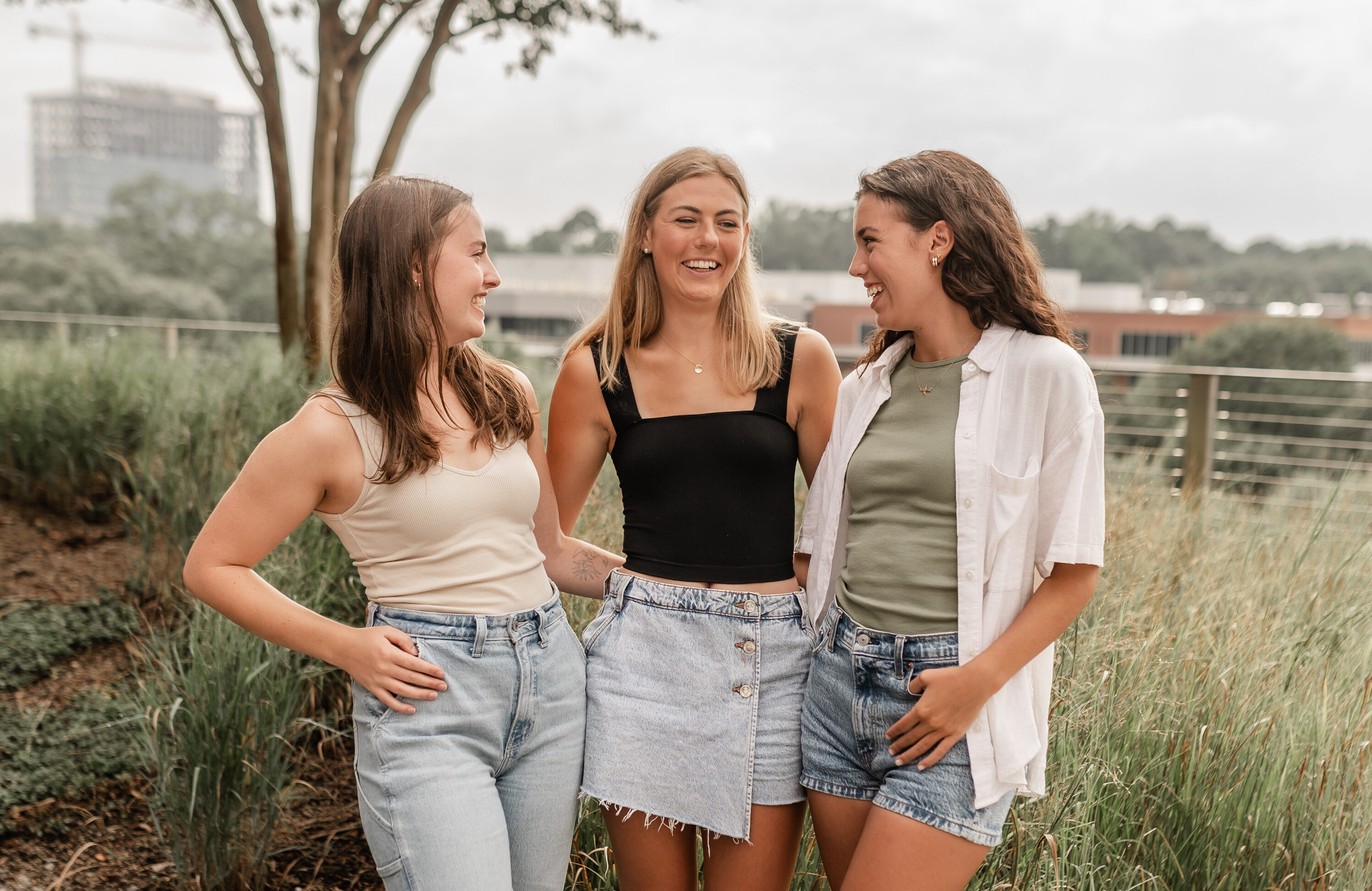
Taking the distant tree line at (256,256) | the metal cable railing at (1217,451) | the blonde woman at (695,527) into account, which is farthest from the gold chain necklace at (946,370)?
the distant tree line at (256,256)

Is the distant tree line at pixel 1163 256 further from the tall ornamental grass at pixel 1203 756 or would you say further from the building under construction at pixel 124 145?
the tall ornamental grass at pixel 1203 756

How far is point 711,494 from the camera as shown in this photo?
76.9 inches

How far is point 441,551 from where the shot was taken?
1637mm

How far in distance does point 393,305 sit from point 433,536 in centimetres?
41

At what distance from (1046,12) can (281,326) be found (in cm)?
15915

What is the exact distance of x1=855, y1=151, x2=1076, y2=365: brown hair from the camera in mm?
1640

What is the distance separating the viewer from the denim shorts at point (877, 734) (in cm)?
156

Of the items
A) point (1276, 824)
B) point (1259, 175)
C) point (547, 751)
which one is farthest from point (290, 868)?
point (1259, 175)

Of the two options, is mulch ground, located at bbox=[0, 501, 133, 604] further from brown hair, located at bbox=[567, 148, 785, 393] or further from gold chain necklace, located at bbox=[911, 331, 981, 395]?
gold chain necklace, located at bbox=[911, 331, 981, 395]

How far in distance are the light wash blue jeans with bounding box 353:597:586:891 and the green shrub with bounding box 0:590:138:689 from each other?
2.51m

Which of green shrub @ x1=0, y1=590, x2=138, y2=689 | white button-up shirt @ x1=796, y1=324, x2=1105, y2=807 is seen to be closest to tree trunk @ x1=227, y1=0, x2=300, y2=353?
green shrub @ x1=0, y1=590, x2=138, y2=689

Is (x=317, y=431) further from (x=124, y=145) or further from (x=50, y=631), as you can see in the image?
(x=124, y=145)

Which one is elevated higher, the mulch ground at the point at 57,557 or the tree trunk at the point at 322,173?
the tree trunk at the point at 322,173

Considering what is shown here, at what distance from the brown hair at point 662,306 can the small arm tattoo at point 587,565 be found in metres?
0.39
